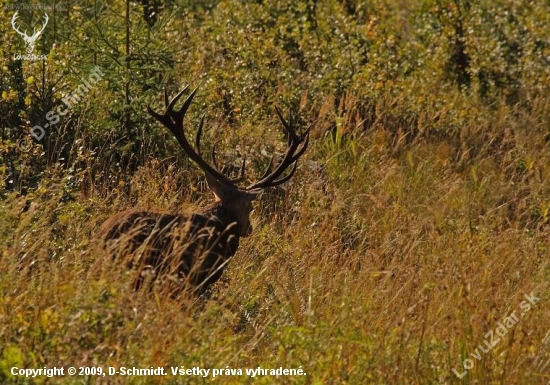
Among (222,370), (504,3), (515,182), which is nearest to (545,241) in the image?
(515,182)

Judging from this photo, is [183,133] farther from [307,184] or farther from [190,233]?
[307,184]

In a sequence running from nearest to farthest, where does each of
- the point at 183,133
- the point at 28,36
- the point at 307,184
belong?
1. the point at 183,133
2. the point at 307,184
3. the point at 28,36

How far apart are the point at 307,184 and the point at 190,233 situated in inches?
104

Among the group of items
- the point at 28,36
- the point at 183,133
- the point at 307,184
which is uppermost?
the point at 28,36

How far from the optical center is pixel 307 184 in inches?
370

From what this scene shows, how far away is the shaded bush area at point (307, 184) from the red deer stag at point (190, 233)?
0.19m

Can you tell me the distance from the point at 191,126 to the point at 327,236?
2.01m

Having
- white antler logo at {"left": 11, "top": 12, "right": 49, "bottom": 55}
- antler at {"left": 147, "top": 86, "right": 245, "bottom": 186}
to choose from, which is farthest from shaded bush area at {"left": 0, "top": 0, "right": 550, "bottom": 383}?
antler at {"left": 147, "top": 86, "right": 245, "bottom": 186}

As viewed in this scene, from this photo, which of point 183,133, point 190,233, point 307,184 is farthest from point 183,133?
point 307,184

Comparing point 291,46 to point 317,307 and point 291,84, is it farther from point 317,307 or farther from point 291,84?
point 317,307

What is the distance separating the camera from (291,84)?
11.5 m

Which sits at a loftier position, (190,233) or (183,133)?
(183,133)

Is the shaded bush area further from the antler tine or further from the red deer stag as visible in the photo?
the antler tine

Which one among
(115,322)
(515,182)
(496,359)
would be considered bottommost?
(515,182)
